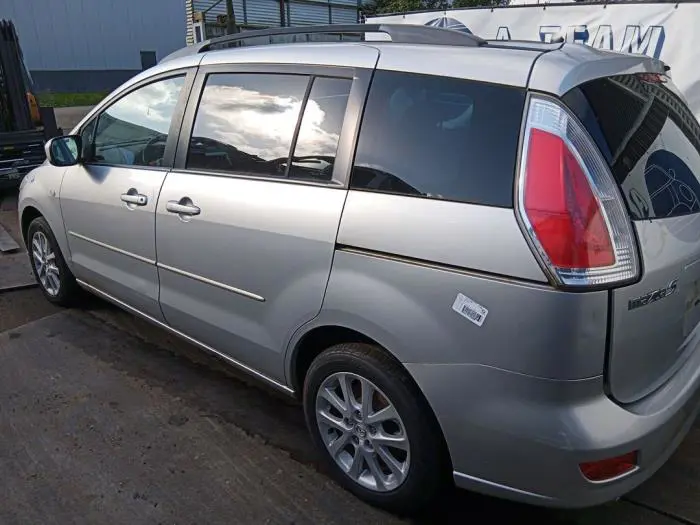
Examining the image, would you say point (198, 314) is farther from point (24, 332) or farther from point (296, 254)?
point (24, 332)

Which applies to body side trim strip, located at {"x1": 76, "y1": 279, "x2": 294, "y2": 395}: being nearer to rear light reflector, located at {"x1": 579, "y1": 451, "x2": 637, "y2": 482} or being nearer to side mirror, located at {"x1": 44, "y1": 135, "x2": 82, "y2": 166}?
side mirror, located at {"x1": 44, "y1": 135, "x2": 82, "y2": 166}

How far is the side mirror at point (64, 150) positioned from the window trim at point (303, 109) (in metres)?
1.07

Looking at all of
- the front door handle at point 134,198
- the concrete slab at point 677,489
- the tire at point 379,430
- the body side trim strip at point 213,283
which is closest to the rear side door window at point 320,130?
the body side trim strip at point 213,283

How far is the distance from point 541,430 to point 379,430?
67 centimetres

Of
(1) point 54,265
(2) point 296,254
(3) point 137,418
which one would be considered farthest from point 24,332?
(2) point 296,254

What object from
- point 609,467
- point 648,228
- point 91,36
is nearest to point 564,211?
point 648,228

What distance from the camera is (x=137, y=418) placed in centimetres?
313

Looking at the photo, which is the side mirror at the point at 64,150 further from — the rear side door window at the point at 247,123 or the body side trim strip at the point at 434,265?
the body side trim strip at the point at 434,265

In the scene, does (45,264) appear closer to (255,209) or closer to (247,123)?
(247,123)

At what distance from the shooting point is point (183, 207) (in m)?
2.96

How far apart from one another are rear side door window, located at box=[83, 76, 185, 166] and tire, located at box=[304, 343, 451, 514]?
158 centimetres

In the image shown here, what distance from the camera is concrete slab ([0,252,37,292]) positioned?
5109mm

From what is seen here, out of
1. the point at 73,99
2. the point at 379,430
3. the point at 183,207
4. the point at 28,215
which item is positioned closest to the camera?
the point at 379,430

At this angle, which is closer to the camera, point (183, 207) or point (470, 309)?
point (470, 309)
